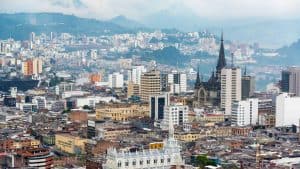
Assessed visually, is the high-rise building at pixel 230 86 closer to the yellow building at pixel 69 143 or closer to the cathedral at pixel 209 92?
the cathedral at pixel 209 92

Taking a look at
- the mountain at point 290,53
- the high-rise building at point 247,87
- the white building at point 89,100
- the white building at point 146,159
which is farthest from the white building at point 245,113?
the mountain at point 290,53

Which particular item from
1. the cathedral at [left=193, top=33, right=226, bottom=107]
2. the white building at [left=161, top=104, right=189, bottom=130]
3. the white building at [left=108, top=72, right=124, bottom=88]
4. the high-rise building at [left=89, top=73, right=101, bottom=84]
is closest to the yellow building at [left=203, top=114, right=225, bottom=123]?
the white building at [left=161, top=104, right=189, bottom=130]

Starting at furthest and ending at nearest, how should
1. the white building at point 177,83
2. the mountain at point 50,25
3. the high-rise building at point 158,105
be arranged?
the mountain at point 50,25, the white building at point 177,83, the high-rise building at point 158,105

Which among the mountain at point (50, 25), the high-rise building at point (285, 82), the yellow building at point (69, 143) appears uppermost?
the mountain at point (50, 25)

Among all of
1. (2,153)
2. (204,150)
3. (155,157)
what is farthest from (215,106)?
(155,157)

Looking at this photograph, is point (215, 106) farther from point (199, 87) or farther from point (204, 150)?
point (204, 150)
